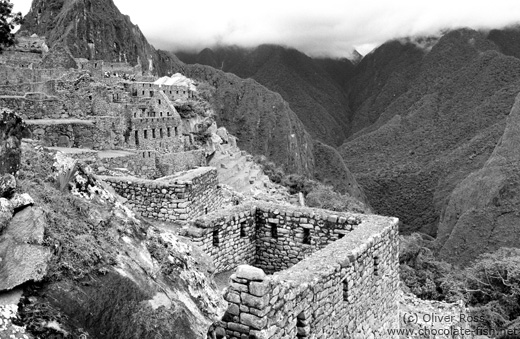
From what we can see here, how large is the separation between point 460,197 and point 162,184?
309 feet

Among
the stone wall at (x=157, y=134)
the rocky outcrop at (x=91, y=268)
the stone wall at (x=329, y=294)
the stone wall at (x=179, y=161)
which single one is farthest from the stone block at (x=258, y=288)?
the stone wall at (x=157, y=134)

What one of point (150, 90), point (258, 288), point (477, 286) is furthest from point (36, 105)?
point (477, 286)

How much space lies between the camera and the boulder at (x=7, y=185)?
4455mm

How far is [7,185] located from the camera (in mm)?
4570

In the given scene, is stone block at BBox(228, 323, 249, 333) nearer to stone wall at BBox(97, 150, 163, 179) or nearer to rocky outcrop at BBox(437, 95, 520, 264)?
stone wall at BBox(97, 150, 163, 179)

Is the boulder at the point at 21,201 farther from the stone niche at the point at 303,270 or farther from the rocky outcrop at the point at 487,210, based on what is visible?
the rocky outcrop at the point at 487,210

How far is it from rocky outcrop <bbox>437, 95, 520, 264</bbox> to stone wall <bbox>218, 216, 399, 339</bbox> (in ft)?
198

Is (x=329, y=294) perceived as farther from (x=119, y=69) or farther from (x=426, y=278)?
(x=119, y=69)

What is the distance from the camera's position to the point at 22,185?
195 inches

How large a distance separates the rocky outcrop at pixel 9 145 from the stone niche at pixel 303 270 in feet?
8.94

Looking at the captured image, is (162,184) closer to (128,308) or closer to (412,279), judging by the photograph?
(128,308)

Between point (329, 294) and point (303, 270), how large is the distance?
0.51 m

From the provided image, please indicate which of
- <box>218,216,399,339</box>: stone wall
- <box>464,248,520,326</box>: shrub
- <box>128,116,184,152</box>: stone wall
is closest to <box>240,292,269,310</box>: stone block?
<box>218,216,399,339</box>: stone wall

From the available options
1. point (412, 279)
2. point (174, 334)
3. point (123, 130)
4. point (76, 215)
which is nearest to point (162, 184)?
point (76, 215)
